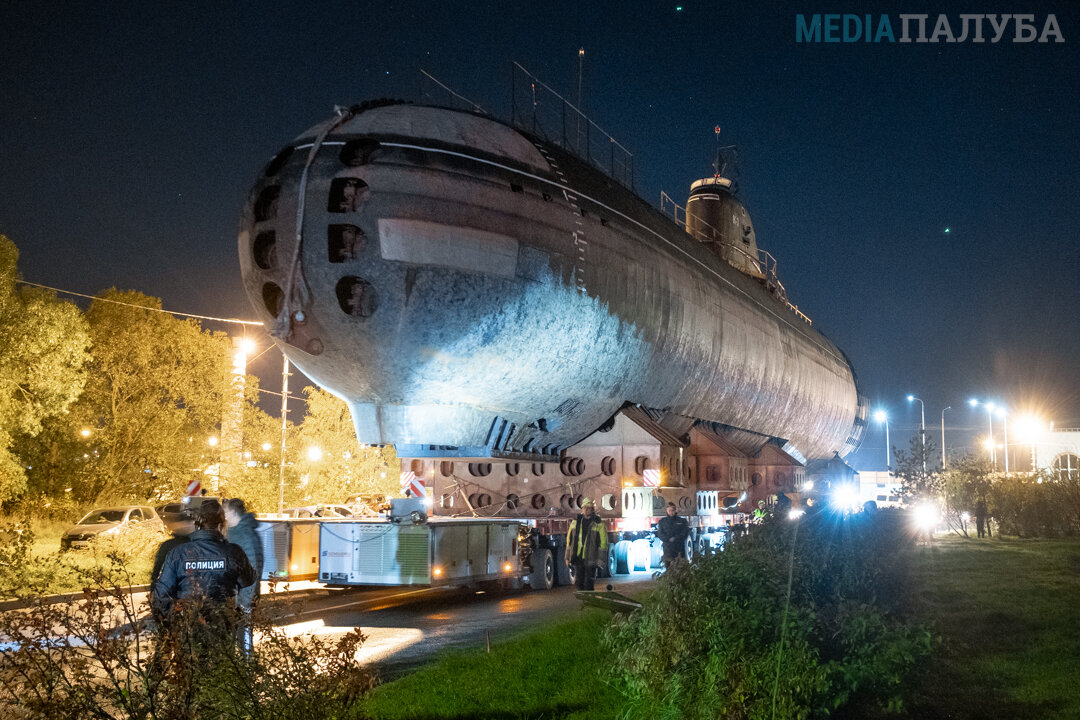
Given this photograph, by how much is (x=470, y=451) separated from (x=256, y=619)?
11061 millimetres

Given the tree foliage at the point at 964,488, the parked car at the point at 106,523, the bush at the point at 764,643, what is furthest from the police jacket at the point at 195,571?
the tree foliage at the point at 964,488

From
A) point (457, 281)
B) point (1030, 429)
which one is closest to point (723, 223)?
point (457, 281)

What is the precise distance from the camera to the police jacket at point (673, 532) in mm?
15289

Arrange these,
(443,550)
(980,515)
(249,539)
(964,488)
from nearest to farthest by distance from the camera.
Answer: (249,539) < (443,550) < (980,515) < (964,488)

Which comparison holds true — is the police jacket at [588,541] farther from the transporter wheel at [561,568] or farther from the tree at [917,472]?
the tree at [917,472]

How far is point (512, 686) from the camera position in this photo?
824 cm

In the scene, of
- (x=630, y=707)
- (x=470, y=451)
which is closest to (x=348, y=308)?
(x=470, y=451)

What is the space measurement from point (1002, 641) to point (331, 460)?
121 feet

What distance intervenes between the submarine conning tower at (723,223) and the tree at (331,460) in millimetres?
17400

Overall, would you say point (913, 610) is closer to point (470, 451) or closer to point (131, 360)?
point (470, 451)

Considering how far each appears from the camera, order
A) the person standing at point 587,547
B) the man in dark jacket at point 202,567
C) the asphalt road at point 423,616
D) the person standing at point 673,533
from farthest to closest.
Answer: the person standing at point 587,547 → the person standing at point 673,533 → the asphalt road at point 423,616 → the man in dark jacket at point 202,567

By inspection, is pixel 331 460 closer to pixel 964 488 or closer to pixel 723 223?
pixel 723 223

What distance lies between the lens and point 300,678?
4.97m

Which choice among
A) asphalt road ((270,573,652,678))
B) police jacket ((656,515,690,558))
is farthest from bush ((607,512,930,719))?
police jacket ((656,515,690,558))
